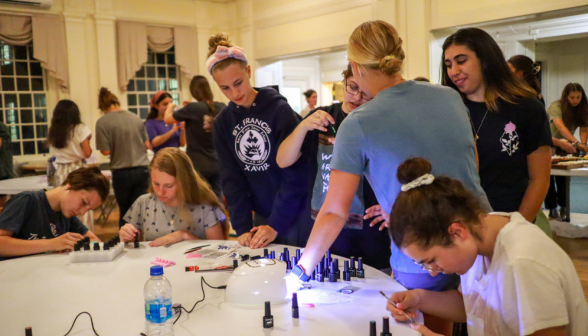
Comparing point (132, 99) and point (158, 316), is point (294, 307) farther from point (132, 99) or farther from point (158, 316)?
point (132, 99)

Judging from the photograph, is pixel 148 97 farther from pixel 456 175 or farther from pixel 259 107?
pixel 456 175

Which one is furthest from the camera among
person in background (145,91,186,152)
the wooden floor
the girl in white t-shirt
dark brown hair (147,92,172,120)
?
dark brown hair (147,92,172,120)

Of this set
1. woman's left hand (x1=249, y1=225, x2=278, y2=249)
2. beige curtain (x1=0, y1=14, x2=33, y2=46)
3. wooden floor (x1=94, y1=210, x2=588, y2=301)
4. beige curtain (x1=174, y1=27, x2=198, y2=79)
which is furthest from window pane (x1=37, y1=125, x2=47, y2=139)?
woman's left hand (x1=249, y1=225, x2=278, y2=249)

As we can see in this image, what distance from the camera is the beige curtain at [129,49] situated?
7.38 metres

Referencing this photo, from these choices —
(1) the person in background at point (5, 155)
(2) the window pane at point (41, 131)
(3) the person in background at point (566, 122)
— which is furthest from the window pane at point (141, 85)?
(3) the person in background at point (566, 122)

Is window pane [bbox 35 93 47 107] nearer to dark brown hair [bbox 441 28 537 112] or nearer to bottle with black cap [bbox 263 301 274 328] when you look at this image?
dark brown hair [bbox 441 28 537 112]

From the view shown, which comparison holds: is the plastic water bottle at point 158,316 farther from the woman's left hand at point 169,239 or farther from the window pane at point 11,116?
the window pane at point 11,116

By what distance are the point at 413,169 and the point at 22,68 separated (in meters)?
7.34

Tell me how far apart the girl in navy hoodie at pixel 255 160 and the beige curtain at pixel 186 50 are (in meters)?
6.10

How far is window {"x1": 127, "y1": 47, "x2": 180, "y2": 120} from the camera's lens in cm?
788

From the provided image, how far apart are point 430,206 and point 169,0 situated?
25.4ft

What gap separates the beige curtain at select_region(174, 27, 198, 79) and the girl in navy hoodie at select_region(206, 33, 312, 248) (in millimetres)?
6098

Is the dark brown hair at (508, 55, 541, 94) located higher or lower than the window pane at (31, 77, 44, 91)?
lower

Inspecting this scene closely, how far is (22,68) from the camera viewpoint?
698 cm
